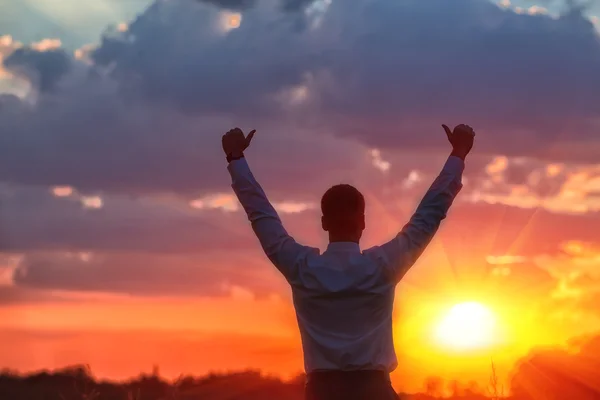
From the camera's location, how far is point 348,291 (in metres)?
5.36

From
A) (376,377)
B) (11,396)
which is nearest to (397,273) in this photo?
(376,377)

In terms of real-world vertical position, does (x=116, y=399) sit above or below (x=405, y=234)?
above

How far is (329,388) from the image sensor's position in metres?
5.37

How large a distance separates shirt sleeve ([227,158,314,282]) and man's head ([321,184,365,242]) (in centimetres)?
19

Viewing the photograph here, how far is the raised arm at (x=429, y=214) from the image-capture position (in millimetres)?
5426

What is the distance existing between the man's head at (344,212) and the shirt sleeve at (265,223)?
19 cm

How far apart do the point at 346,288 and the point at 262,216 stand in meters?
0.68

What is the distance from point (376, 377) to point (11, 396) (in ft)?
85.0

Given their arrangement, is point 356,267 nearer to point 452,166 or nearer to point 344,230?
point 344,230

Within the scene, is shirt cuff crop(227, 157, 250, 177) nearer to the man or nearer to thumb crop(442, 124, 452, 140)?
Result: the man

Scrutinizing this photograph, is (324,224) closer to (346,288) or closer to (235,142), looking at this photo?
(346,288)

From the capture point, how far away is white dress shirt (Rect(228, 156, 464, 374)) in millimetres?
5332

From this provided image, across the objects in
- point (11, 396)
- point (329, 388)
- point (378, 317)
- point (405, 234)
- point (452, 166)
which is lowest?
point (329, 388)

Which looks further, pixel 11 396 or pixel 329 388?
pixel 11 396
